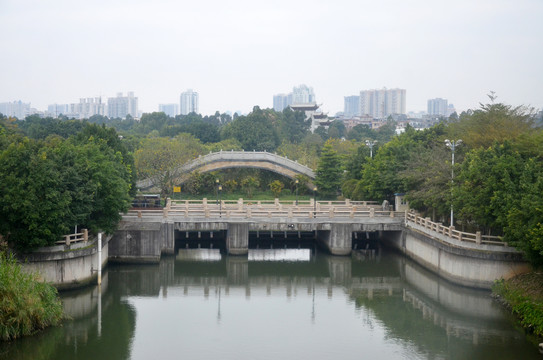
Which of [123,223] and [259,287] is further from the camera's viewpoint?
[123,223]

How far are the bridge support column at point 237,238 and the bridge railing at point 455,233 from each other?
10021 millimetres

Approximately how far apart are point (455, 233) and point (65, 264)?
19878 mm

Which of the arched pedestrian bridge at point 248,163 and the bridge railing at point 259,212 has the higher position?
the arched pedestrian bridge at point 248,163

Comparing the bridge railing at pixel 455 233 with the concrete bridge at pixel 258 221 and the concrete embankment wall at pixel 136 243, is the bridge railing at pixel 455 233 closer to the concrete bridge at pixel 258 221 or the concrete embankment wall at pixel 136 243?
the concrete bridge at pixel 258 221

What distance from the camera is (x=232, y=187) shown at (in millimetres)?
62719

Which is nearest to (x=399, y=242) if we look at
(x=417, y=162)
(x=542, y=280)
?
(x=417, y=162)

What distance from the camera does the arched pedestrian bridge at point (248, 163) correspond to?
62031 millimetres

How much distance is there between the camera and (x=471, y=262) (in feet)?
108

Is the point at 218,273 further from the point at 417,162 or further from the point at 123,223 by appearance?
the point at 417,162

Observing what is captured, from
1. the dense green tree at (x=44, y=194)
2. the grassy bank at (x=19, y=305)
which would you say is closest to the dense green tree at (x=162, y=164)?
the dense green tree at (x=44, y=194)

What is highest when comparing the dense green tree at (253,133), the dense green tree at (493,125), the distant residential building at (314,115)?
the distant residential building at (314,115)

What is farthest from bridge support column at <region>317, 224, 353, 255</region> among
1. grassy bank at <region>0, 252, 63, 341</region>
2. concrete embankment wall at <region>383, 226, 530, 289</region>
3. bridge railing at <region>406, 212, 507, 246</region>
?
grassy bank at <region>0, 252, 63, 341</region>

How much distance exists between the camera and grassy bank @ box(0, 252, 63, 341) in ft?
77.8

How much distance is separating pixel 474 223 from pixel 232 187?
30.7 m
